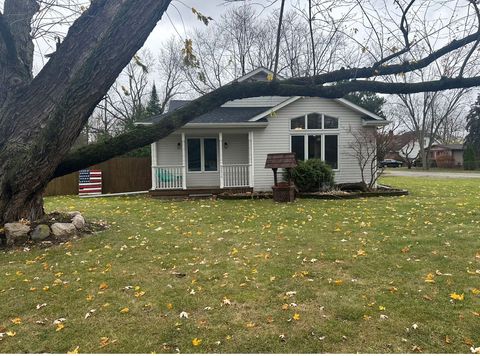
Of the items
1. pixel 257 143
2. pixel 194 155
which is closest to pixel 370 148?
pixel 257 143

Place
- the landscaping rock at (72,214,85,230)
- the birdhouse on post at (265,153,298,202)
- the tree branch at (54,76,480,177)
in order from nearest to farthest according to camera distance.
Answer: the tree branch at (54,76,480,177) < the landscaping rock at (72,214,85,230) < the birdhouse on post at (265,153,298,202)

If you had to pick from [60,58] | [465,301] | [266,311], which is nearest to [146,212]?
[60,58]

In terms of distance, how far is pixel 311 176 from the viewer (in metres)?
12.7

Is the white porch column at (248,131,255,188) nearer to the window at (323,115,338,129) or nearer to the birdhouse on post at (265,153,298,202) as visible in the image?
the birdhouse on post at (265,153,298,202)

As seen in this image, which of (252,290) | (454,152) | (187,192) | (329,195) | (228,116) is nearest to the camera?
(252,290)

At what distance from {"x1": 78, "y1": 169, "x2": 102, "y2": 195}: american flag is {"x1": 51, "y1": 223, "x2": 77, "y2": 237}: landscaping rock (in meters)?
9.15

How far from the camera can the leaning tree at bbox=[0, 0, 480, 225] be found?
4945 millimetres

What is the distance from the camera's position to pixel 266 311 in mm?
3293

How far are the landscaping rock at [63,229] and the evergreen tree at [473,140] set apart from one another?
41.2 m

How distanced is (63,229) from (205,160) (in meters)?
8.96

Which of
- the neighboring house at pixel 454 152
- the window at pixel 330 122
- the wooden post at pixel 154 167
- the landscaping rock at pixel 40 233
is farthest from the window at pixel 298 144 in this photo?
the neighboring house at pixel 454 152

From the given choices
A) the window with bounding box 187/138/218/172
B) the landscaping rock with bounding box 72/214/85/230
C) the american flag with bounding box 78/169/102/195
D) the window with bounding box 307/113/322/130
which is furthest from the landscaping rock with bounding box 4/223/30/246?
the window with bounding box 307/113/322/130

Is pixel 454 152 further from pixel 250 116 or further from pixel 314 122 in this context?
pixel 250 116

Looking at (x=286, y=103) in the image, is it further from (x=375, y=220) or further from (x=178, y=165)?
(x=375, y=220)
